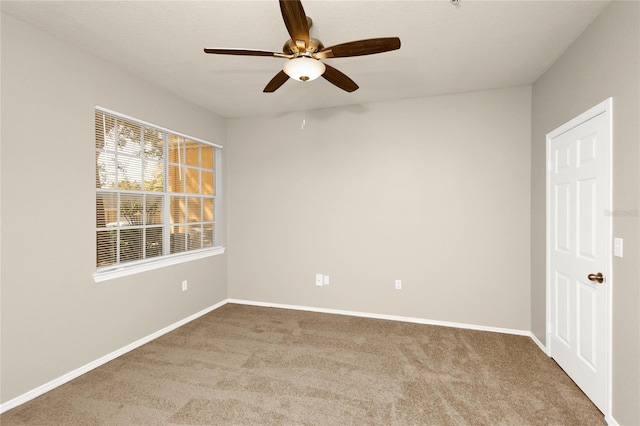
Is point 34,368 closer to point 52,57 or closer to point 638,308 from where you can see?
point 52,57

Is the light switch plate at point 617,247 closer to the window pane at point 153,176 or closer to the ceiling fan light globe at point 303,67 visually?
the ceiling fan light globe at point 303,67

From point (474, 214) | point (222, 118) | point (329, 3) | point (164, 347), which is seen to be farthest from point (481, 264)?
point (222, 118)

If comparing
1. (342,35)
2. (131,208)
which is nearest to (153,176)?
(131,208)

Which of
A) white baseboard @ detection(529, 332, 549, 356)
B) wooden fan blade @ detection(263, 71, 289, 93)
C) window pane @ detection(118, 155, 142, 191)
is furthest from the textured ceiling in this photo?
white baseboard @ detection(529, 332, 549, 356)

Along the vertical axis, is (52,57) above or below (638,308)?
above

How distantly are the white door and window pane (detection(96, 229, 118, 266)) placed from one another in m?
3.91

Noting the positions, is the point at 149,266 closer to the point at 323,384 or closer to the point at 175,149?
the point at 175,149

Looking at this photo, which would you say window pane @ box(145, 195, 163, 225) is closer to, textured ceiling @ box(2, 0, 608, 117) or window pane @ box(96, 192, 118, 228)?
window pane @ box(96, 192, 118, 228)

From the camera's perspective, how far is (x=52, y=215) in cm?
239

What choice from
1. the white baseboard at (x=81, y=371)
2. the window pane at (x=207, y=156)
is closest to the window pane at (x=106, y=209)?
the white baseboard at (x=81, y=371)

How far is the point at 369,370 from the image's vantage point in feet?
8.66

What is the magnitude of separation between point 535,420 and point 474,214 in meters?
2.05

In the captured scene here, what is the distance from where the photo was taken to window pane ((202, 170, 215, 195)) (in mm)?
4242

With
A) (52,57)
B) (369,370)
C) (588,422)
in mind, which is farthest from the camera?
(369,370)
